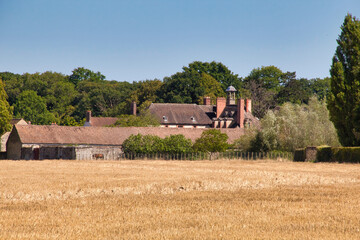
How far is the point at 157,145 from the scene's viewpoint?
237 feet

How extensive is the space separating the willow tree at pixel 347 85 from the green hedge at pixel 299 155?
4386mm

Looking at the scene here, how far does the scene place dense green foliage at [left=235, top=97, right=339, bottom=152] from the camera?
68.4 metres

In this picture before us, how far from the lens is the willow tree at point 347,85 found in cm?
5794

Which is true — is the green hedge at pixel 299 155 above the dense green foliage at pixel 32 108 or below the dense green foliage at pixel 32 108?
below

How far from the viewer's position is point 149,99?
132 metres

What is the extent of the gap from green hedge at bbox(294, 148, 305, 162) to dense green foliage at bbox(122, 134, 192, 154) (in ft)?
46.1

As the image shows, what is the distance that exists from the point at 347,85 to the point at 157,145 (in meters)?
24.4

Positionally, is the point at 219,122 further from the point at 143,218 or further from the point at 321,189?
the point at 143,218

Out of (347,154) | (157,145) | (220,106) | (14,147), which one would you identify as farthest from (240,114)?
(347,154)

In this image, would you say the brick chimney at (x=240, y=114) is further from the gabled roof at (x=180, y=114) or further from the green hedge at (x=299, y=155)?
the green hedge at (x=299, y=155)

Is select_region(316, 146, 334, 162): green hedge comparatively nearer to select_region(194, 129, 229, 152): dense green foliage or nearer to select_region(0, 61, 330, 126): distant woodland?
select_region(194, 129, 229, 152): dense green foliage

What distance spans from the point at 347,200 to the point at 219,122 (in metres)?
91.7

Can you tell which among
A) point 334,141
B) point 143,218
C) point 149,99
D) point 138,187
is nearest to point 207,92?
point 149,99

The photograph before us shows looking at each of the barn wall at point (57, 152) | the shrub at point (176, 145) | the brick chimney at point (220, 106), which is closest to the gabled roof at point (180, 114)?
the brick chimney at point (220, 106)
